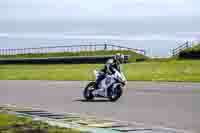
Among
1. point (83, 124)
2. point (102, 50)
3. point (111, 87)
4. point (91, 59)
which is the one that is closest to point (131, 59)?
point (91, 59)

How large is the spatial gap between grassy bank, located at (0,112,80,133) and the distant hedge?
48078 millimetres

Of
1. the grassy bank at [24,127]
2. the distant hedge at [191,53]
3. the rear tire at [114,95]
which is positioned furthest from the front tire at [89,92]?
the distant hedge at [191,53]

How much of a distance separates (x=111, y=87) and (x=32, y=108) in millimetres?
3355

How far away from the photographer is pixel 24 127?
13562 millimetres

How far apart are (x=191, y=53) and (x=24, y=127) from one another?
50.7 meters

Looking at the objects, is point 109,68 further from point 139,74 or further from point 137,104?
point 139,74

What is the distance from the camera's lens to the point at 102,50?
80.0 metres

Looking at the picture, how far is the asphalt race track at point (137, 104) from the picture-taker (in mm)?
16586

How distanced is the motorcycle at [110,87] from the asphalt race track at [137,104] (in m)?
0.28

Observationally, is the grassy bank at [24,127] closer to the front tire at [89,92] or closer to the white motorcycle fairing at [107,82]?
the white motorcycle fairing at [107,82]

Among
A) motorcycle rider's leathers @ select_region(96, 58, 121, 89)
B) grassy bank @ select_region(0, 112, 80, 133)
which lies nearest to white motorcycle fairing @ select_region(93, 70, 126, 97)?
motorcycle rider's leathers @ select_region(96, 58, 121, 89)

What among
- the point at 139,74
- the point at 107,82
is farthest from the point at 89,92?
the point at 139,74

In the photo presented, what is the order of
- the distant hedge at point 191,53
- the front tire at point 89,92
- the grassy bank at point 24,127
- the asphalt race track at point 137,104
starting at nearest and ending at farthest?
the grassy bank at point 24,127
the asphalt race track at point 137,104
the front tire at point 89,92
the distant hedge at point 191,53

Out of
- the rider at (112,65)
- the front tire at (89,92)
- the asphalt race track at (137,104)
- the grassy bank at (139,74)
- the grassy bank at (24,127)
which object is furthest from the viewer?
the grassy bank at (139,74)
